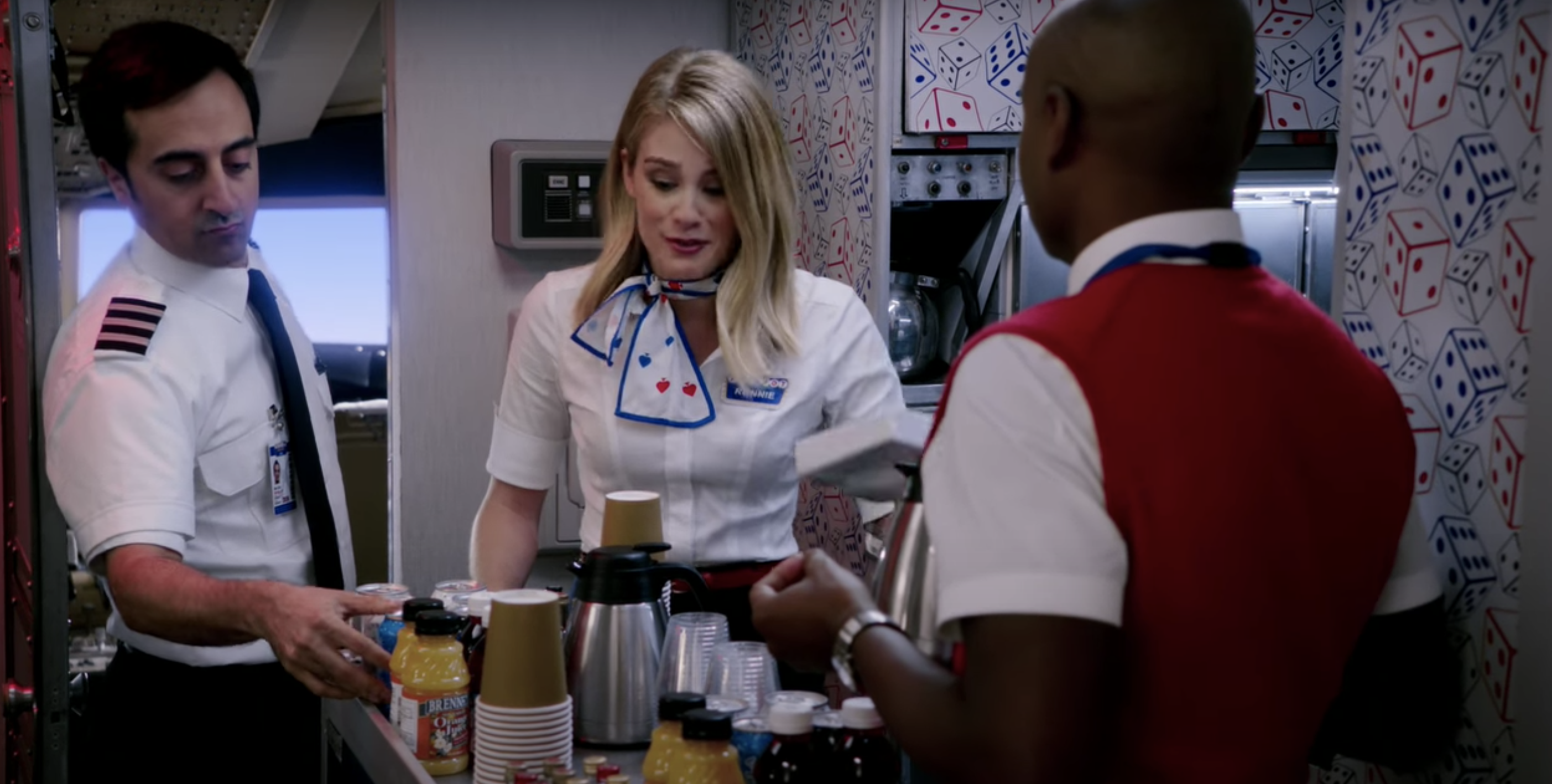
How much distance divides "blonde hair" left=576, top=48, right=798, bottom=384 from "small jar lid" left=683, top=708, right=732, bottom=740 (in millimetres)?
1144

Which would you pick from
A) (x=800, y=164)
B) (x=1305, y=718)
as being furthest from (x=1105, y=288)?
(x=800, y=164)

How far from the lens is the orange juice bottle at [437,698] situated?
1.73 m

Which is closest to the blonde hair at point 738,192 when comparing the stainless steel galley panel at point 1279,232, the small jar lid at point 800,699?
the small jar lid at point 800,699

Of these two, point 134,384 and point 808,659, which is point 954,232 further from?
point 808,659

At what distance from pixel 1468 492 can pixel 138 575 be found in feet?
6.21

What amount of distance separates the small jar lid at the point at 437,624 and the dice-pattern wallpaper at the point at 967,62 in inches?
83.5

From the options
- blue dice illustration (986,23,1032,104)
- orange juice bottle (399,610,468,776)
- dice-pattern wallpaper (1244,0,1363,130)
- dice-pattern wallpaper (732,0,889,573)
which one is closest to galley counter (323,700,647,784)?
orange juice bottle (399,610,468,776)

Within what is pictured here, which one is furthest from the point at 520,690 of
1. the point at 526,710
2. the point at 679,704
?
the point at 679,704

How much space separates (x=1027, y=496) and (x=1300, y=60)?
328 cm

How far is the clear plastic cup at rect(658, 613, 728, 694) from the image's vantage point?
1.78m

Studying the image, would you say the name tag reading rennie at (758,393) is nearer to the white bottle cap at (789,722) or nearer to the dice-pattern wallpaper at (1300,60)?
the white bottle cap at (789,722)

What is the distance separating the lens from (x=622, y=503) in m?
2.00

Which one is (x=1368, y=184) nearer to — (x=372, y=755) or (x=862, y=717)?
(x=862, y=717)

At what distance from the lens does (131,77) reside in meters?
2.51
